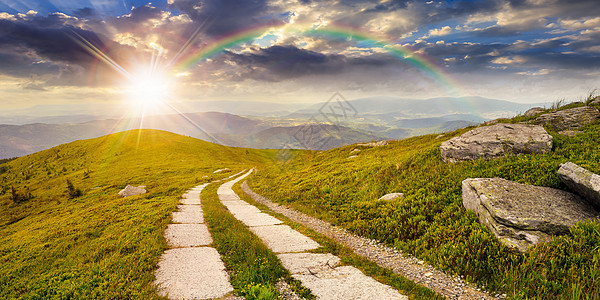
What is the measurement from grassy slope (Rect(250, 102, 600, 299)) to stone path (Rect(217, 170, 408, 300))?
303 cm

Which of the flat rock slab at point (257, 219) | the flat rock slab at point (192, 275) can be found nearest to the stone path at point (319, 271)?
the flat rock slab at point (257, 219)

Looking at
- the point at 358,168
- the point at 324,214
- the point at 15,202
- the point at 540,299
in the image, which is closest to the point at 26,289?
the point at 324,214

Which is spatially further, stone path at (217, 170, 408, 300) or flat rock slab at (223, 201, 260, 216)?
flat rock slab at (223, 201, 260, 216)

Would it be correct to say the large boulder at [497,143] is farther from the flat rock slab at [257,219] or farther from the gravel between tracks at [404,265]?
the flat rock slab at [257,219]

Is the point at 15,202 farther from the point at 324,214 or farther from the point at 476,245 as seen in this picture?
the point at 476,245

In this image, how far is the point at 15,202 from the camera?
49.8 metres

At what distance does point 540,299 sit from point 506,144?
39.0ft

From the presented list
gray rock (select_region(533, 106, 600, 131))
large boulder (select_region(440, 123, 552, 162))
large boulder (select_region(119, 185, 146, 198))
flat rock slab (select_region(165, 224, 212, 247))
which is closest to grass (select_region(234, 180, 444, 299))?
flat rock slab (select_region(165, 224, 212, 247))

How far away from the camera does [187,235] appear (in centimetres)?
1198

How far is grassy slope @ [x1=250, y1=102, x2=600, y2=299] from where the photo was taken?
6801 mm

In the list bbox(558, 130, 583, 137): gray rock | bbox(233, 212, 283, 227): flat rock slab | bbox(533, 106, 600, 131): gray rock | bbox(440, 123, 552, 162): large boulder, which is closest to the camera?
bbox(440, 123, 552, 162): large boulder

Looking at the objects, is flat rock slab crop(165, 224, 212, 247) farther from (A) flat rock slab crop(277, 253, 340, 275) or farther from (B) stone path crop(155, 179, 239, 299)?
(A) flat rock slab crop(277, 253, 340, 275)

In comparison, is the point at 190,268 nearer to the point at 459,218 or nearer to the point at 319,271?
the point at 319,271

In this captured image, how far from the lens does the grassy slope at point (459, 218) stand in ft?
22.3
